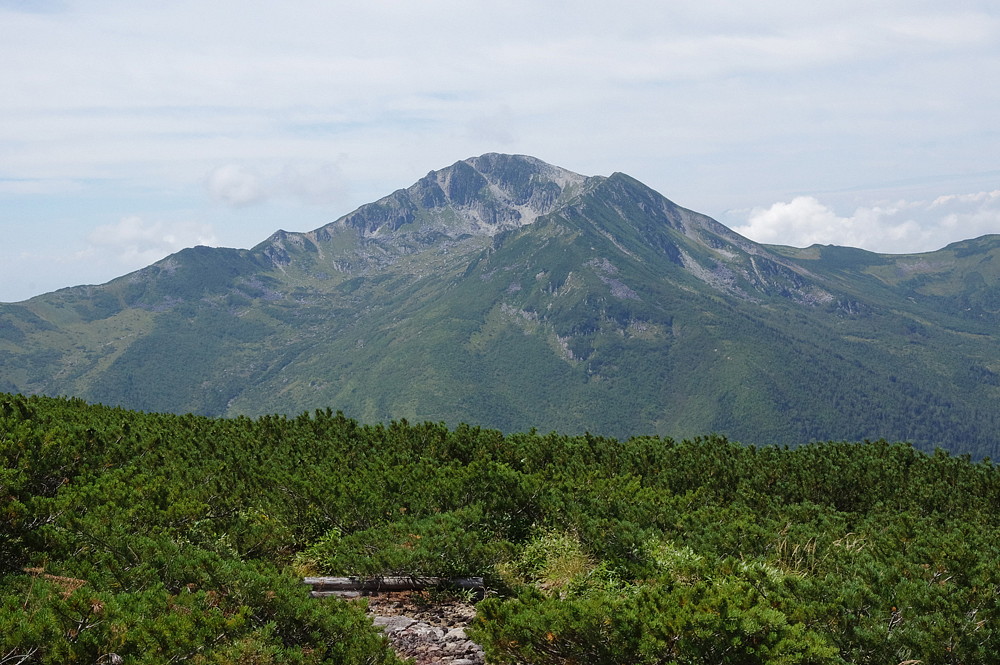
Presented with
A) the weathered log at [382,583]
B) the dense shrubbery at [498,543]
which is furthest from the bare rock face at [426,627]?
the dense shrubbery at [498,543]

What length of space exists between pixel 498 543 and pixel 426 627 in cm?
226

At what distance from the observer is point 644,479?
61.1ft

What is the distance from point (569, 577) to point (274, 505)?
6.27m

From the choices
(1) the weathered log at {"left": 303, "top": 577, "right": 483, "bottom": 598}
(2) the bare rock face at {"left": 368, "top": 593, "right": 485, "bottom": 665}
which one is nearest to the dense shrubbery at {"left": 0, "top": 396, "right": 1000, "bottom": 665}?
(1) the weathered log at {"left": 303, "top": 577, "right": 483, "bottom": 598}

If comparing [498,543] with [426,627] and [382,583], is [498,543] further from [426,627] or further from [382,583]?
[426,627]

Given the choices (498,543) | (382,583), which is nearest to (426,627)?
(382,583)

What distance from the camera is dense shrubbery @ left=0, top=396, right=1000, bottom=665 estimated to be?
7883 mm

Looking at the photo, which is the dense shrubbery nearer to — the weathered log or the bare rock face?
the weathered log

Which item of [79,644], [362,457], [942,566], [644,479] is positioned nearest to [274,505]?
[362,457]

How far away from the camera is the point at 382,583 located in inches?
473

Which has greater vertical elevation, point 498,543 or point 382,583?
point 498,543

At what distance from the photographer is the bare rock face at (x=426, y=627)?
31.9ft

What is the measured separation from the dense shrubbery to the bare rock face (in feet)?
1.91

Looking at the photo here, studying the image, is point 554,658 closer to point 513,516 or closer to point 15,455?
point 513,516
